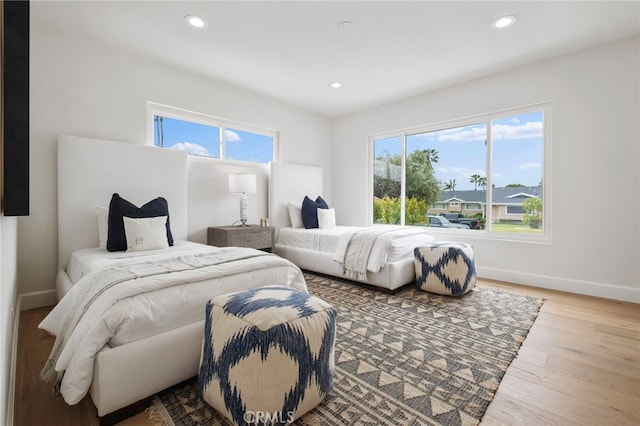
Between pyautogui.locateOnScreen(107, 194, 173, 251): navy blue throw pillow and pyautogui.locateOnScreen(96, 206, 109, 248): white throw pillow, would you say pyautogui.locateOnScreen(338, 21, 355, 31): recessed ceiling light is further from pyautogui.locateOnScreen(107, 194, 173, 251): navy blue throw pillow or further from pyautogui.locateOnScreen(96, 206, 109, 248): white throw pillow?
pyautogui.locateOnScreen(96, 206, 109, 248): white throw pillow

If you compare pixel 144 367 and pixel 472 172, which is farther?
pixel 472 172

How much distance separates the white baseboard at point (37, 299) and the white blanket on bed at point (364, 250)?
2.87 m

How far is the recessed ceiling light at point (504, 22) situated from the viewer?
104 inches

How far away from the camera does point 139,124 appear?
3344 mm

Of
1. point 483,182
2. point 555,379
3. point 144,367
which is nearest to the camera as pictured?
point 144,367

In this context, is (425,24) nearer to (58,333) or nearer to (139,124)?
(139,124)

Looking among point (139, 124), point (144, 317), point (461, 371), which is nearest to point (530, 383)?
point (461, 371)

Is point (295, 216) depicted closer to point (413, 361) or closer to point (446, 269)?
point (446, 269)

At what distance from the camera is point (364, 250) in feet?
11.0

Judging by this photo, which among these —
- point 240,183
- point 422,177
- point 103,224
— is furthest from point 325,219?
point 103,224

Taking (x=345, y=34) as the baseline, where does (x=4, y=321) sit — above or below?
below

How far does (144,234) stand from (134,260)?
613mm

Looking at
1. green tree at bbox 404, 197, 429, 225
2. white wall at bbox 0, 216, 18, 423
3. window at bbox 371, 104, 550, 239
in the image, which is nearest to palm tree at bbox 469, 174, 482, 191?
window at bbox 371, 104, 550, 239

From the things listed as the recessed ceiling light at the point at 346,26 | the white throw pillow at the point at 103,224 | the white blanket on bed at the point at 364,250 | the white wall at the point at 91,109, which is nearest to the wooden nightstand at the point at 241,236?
the white wall at the point at 91,109
